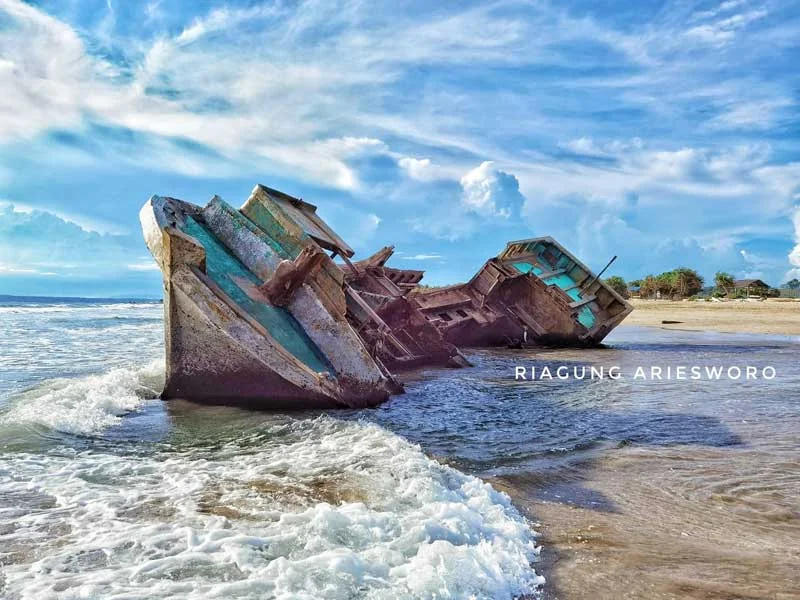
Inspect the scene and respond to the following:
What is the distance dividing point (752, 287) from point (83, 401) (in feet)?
236

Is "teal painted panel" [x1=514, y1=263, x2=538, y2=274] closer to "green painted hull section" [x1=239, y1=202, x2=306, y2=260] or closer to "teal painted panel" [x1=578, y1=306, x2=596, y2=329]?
→ "teal painted panel" [x1=578, y1=306, x2=596, y2=329]

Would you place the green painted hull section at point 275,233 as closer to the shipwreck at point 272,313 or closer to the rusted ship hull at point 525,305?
the shipwreck at point 272,313

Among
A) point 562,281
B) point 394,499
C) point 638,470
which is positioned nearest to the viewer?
point 394,499

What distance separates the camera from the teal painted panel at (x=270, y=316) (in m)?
6.82

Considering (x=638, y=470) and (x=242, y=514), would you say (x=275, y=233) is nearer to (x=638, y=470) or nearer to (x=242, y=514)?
(x=242, y=514)

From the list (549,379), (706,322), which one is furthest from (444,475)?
(706,322)

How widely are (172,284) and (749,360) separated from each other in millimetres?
12918

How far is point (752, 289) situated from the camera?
209 ft

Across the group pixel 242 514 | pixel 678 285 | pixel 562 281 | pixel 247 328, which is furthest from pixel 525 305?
pixel 678 285

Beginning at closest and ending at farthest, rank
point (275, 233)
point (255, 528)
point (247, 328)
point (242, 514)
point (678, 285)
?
point (255, 528)
point (242, 514)
point (247, 328)
point (275, 233)
point (678, 285)

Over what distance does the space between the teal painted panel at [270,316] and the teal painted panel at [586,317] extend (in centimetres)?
1149

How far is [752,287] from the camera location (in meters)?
65.2

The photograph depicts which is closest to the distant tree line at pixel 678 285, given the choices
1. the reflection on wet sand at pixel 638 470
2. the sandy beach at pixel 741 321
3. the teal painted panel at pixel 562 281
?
the sandy beach at pixel 741 321

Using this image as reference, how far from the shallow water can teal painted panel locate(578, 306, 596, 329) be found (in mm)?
9454
